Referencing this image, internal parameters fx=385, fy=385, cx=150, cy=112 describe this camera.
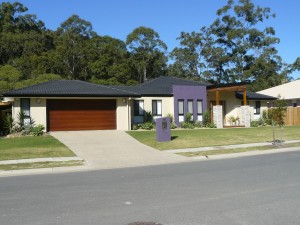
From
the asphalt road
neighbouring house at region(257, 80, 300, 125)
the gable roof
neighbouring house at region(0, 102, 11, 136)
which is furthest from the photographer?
the gable roof

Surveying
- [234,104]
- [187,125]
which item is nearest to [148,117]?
[187,125]

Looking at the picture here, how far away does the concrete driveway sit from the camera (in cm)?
1578

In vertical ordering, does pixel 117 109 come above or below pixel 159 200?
above

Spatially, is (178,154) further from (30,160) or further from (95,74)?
(95,74)

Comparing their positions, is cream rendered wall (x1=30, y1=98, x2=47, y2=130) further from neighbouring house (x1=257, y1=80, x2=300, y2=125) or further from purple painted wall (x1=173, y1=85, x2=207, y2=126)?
neighbouring house (x1=257, y1=80, x2=300, y2=125)

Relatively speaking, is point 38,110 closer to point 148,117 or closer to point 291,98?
point 148,117

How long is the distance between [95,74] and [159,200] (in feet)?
173

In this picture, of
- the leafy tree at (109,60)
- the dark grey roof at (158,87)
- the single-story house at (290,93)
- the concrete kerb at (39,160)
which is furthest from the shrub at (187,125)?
the leafy tree at (109,60)

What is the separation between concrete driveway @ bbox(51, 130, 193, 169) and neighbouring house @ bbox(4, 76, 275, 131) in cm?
170

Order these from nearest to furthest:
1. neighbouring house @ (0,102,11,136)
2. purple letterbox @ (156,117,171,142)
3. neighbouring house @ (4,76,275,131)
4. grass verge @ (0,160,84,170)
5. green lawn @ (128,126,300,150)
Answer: grass verge @ (0,160,84,170), green lawn @ (128,126,300,150), purple letterbox @ (156,117,171,142), neighbouring house @ (0,102,11,136), neighbouring house @ (4,76,275,131)

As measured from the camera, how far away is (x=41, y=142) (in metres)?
21.1

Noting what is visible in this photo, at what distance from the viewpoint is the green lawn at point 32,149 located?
1708cm

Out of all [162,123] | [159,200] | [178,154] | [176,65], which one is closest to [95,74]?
[176,65]

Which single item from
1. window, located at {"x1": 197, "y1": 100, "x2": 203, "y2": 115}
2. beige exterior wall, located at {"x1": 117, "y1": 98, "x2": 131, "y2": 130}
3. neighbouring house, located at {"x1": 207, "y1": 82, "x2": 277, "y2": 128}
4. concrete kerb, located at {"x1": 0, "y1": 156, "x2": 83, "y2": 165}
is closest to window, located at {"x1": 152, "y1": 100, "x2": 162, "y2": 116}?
window, located at {"x1": 197, "y1": 100, "x2": 203, "y2": 115}
